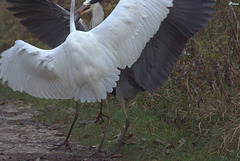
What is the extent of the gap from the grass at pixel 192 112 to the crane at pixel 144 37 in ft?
2.47

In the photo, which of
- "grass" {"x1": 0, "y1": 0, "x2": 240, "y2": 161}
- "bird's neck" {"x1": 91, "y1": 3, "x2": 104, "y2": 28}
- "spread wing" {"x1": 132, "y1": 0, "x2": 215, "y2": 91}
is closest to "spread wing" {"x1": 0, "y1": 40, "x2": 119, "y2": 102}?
"spread wing" {"x1": 132, "y1": 0, "x2": 215, "y2": 91}

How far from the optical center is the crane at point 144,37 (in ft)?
13.4

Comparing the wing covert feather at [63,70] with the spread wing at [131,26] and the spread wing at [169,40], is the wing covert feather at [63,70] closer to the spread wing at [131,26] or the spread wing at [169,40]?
the spread wing at [131,26]

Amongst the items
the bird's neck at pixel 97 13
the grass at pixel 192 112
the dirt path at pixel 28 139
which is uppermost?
the bird's neck at pixel 97 13

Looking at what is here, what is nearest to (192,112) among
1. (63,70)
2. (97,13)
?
(63,70)

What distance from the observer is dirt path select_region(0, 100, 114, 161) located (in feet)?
14.7

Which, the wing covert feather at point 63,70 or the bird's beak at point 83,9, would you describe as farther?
the bird's beak at point 83,9

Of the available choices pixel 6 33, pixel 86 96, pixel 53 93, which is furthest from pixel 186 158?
pixel 6 33

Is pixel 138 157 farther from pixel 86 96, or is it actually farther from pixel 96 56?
pixel 96 56

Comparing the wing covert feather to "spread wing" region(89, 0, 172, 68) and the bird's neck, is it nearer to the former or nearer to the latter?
"spread wing" region(89, 0, 172, 68)

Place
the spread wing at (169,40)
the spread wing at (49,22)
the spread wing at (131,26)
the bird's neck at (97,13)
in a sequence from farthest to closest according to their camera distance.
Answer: the bird's neck at (97,13)
the spread wing at (49,22)
the spread wing at (169,40)
the spread wing at (131,26)

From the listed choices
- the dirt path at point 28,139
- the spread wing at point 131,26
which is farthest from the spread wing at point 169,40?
the dirt path at point 28,139

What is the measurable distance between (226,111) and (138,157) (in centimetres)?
109

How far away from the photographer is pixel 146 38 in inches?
163
